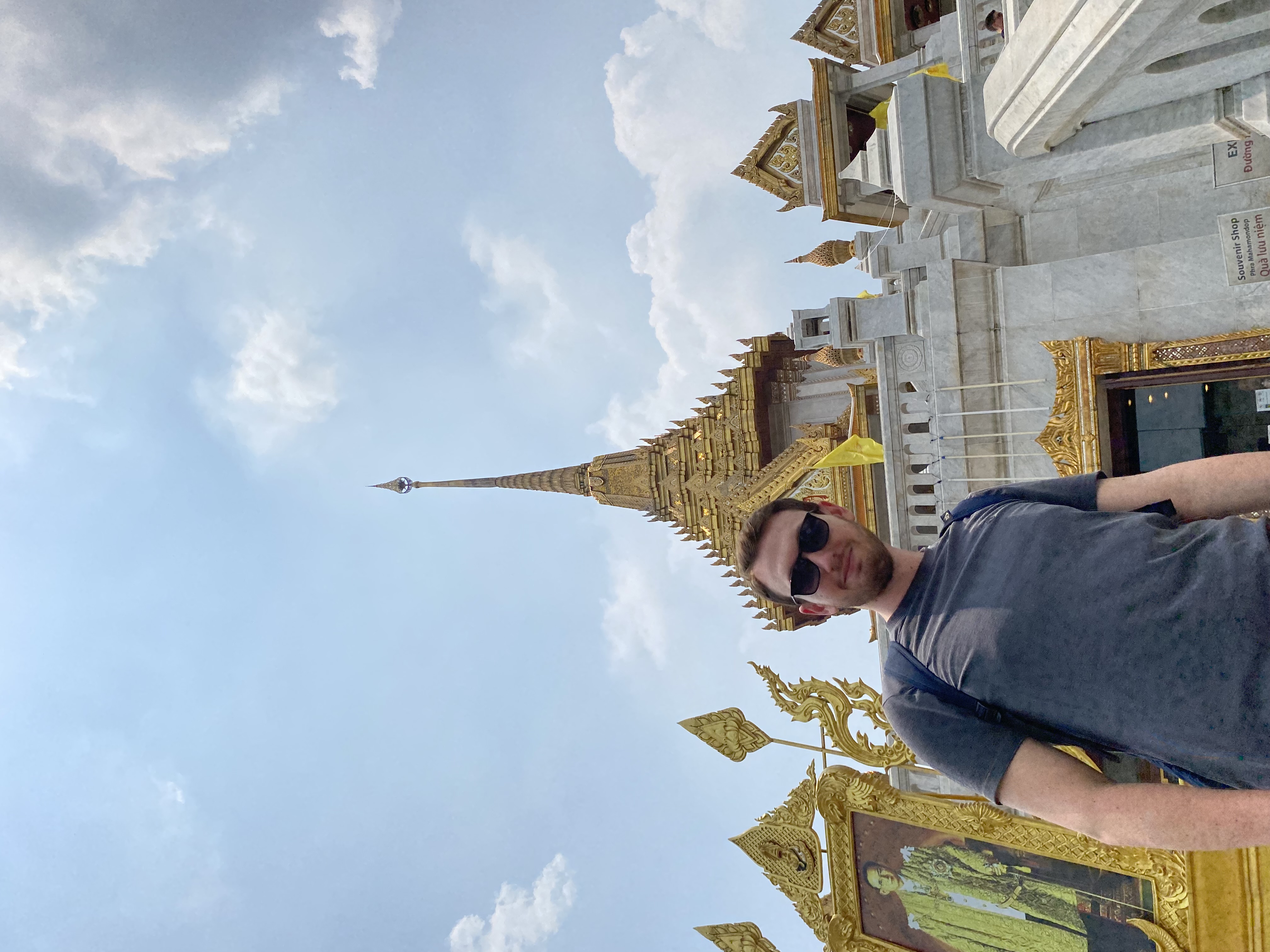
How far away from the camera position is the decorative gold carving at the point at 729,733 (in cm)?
869

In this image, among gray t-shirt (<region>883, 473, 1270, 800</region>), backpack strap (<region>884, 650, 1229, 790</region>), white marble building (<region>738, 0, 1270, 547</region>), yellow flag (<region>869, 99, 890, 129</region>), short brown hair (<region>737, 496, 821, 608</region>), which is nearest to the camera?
gray t-shirt (<region>883, 473, 1270, 800</region>)

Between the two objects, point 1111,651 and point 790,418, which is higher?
point 790,418

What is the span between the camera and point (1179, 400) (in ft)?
26.4

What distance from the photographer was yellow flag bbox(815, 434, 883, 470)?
1125cm

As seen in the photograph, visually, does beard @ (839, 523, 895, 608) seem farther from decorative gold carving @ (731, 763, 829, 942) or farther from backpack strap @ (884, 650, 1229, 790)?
decorative gold carving @ (731, 763, 829, 942)

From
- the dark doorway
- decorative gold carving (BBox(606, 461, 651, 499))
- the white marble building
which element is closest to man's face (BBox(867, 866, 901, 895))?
the white marble building

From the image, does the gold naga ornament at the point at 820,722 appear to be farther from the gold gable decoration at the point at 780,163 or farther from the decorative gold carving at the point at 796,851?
the gold gable decoration at the point at 780,163

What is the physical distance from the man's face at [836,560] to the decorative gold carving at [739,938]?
705 cm

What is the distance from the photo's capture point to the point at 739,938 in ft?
28.9

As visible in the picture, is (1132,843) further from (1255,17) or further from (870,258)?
(870,258)

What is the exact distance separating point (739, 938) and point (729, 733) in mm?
2461

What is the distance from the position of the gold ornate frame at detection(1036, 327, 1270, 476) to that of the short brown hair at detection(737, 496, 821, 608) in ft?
20.5

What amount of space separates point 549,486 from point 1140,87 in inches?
605

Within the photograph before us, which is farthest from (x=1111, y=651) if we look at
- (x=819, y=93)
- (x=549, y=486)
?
(x=549, y=486)
